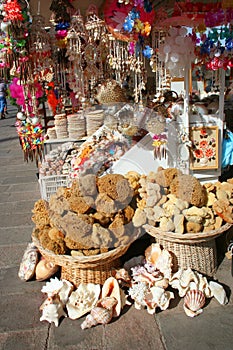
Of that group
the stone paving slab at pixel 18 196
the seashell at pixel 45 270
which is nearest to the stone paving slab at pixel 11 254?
the seashell at pixel 45 270

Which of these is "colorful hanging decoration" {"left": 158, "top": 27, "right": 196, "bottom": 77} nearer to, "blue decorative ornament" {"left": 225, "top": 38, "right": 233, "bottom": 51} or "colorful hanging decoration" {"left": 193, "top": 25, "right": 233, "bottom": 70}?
"colorful hanging decoration" {"left": 193, "top": 25, "right": 233, "bottom": 70}

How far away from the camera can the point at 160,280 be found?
223 cm

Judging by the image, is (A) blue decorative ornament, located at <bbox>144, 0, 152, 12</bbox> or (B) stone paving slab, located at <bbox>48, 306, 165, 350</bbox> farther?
(A) blue decorative ornament, located at <bbox>144, 0, 152, 12</bbox>

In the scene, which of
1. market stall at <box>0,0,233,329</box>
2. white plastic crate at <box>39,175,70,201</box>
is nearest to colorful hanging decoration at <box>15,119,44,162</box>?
market stall at <box>0,0,233,329</box>

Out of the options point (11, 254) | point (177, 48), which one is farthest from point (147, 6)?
point (11, 254)

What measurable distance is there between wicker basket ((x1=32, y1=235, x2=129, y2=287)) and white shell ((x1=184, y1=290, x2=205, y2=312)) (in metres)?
0.48

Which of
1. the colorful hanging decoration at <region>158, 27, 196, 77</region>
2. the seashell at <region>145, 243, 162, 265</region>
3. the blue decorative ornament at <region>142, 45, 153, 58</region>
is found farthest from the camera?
the blue decorative ornament at <region>142, 45, 153, 58</region>

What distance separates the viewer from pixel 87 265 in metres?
2.21

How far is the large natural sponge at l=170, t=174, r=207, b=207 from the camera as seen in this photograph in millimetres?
2346

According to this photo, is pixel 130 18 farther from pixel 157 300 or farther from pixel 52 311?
pixel 52 311

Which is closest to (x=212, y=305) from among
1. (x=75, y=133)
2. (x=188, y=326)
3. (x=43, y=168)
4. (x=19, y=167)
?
(x=188, y=326)

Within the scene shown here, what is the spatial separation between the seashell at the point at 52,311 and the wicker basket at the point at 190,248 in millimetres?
734

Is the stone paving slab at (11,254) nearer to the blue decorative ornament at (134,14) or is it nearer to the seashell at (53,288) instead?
the seashell at (53,288)

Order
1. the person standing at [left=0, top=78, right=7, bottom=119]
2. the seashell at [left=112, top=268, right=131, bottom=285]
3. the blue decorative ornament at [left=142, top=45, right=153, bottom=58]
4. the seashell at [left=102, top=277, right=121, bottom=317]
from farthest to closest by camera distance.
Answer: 1. the person standing at [left=0, top=78, right=7, bottom=119]
2. the blue decorative ornament at [left=142, top=45, right=153, bottom=58]
3. the seashell at [left=112, top=268, right=131, bottom=285]
4. the seashell at [left=102, top=277, right=121, bottom=317]
